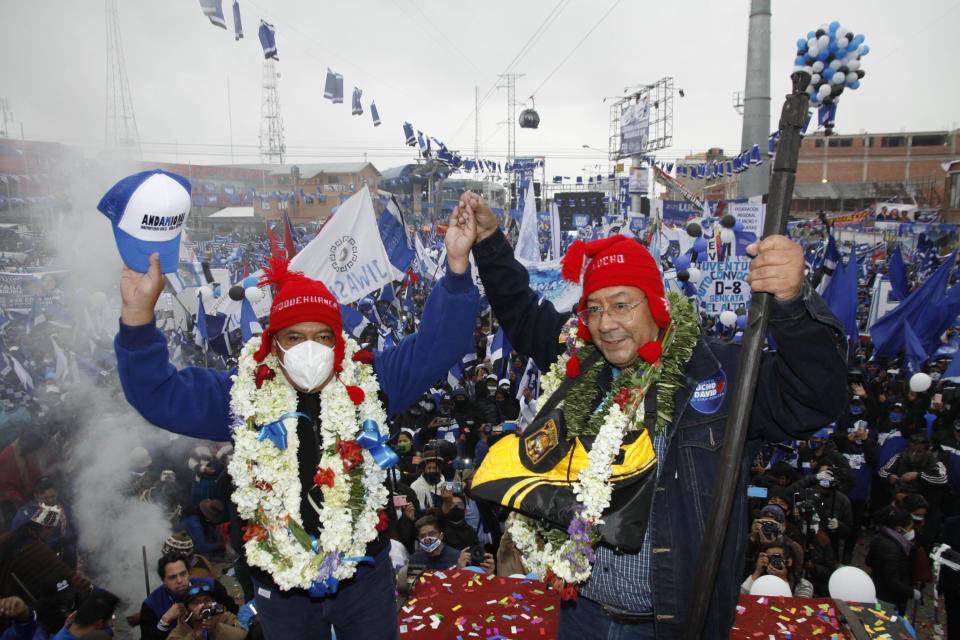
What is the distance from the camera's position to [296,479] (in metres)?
2.62

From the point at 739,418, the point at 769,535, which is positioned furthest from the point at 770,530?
the point at 739,418

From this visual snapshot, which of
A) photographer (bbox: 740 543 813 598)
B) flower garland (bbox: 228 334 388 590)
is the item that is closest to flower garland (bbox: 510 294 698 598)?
flower garland (bbox: 228 334 388 590)

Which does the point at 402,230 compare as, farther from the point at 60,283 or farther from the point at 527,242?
the point at 60,283

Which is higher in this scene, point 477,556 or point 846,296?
point 846,296

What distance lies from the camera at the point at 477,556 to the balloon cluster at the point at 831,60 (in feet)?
16.7

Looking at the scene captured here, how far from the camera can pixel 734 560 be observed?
201cm

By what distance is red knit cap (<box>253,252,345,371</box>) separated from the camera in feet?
8.58

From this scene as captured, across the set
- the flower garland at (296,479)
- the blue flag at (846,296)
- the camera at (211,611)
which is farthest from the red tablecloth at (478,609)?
the blue flag at (846,296)

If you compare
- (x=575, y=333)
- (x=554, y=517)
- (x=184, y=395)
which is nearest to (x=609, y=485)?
(x=554, y=517)

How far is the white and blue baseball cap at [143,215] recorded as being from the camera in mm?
2314

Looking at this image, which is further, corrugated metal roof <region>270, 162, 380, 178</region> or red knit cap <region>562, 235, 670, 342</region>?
corrugated metal roof <region>270, 162, 380, 178</region>

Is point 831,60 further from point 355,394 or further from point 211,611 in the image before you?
point 211,611

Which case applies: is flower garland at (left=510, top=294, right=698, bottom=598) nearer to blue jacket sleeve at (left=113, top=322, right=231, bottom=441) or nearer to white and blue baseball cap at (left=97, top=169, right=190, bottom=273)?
blue jacket sleeve at (left=113, top=322, right=231, bottom=441)

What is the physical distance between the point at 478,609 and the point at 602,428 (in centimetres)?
172
